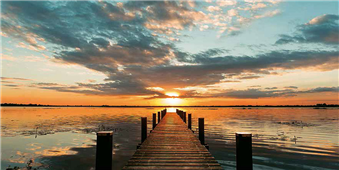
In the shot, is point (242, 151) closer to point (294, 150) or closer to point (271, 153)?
point (271, 153)

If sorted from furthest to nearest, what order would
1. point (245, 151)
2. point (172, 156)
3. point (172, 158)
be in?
point (172, 156)
point (172, 158)
point (245, 151)

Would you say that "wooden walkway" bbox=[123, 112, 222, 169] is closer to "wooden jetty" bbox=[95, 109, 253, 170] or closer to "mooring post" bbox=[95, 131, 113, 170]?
"wooden jetty" bbox=[95, 109, 253, 170]

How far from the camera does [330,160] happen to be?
11977mm

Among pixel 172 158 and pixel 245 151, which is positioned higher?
pixel 245 151

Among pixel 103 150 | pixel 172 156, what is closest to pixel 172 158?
pixel 172 156

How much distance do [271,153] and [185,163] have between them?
9.29 meters

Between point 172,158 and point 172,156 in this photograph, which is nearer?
point 172,158

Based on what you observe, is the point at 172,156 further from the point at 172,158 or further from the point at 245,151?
the point at 245,151

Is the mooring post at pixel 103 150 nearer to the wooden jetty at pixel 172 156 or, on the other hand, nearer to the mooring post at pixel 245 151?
the wooden jetty at pixel 172 156

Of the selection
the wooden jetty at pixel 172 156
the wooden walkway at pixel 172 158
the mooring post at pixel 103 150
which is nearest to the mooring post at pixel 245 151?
the wooden jetty at pixel 172 156

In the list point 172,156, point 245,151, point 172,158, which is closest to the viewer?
point 245,151

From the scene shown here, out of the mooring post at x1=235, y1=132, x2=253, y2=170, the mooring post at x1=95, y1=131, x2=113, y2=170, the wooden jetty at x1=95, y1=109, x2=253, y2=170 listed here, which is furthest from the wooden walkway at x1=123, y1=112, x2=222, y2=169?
the mooring post at x1=235, y1=132, x2=253, y2=170

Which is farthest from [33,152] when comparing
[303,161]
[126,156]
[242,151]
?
[303,161]

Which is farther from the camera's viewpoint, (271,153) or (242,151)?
(271,153)
